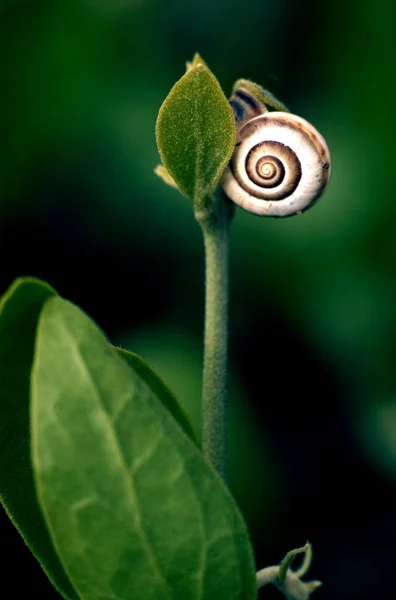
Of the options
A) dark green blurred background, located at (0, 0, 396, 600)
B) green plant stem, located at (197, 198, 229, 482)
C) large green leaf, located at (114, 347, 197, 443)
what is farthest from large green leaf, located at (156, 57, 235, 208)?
dark green blurred background, located at (0, 0, 396, 600)

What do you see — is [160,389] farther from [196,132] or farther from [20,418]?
[196,132]

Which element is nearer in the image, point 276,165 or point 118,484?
point 118,484

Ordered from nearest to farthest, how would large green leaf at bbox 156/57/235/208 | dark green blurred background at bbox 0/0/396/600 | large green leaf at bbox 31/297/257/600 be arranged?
large green leaf at bbox 31/297/257/600
large green leaf at bbox 156/57/235/208
dark green blurred background at bbox 0/0/396/600

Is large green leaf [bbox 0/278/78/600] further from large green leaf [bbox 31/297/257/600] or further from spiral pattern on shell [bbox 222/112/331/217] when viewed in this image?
spiral pattern on shell [bbox 222/112/331/217]

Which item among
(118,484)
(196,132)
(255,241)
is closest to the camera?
(118,484)

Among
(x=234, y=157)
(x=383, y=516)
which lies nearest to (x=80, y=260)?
(x=383, y=516)

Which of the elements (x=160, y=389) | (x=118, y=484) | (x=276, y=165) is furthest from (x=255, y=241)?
(x=118, y=484)
